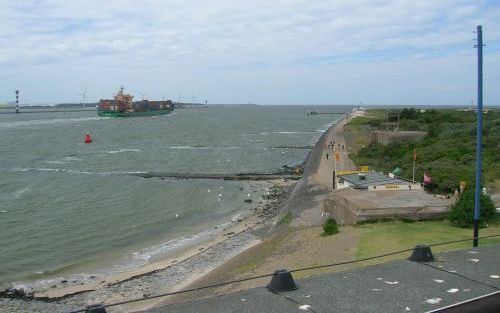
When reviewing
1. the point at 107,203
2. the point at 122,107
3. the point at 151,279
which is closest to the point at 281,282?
the point at 151,279

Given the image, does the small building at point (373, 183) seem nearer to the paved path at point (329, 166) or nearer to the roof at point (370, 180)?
the roof at point (370, 180)

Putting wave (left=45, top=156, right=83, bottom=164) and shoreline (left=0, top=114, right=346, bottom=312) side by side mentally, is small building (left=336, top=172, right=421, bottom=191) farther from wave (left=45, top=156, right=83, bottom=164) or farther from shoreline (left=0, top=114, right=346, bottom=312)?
wave (left=45, top=156, right=83, bottom=164)

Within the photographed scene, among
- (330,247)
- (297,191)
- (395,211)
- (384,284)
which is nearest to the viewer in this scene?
(384,284)

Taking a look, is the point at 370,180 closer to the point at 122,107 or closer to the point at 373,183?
the point at 373,183

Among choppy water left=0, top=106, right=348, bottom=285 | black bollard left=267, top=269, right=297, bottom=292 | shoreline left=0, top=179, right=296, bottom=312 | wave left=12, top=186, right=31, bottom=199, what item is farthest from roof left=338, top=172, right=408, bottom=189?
wave left=12, top=186, right=31, bottom=199

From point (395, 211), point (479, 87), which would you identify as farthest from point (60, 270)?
point (479, 87)

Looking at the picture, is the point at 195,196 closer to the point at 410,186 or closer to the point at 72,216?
the point at 72,216

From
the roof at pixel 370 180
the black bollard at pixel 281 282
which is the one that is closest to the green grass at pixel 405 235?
the roof at pixel 370 180
